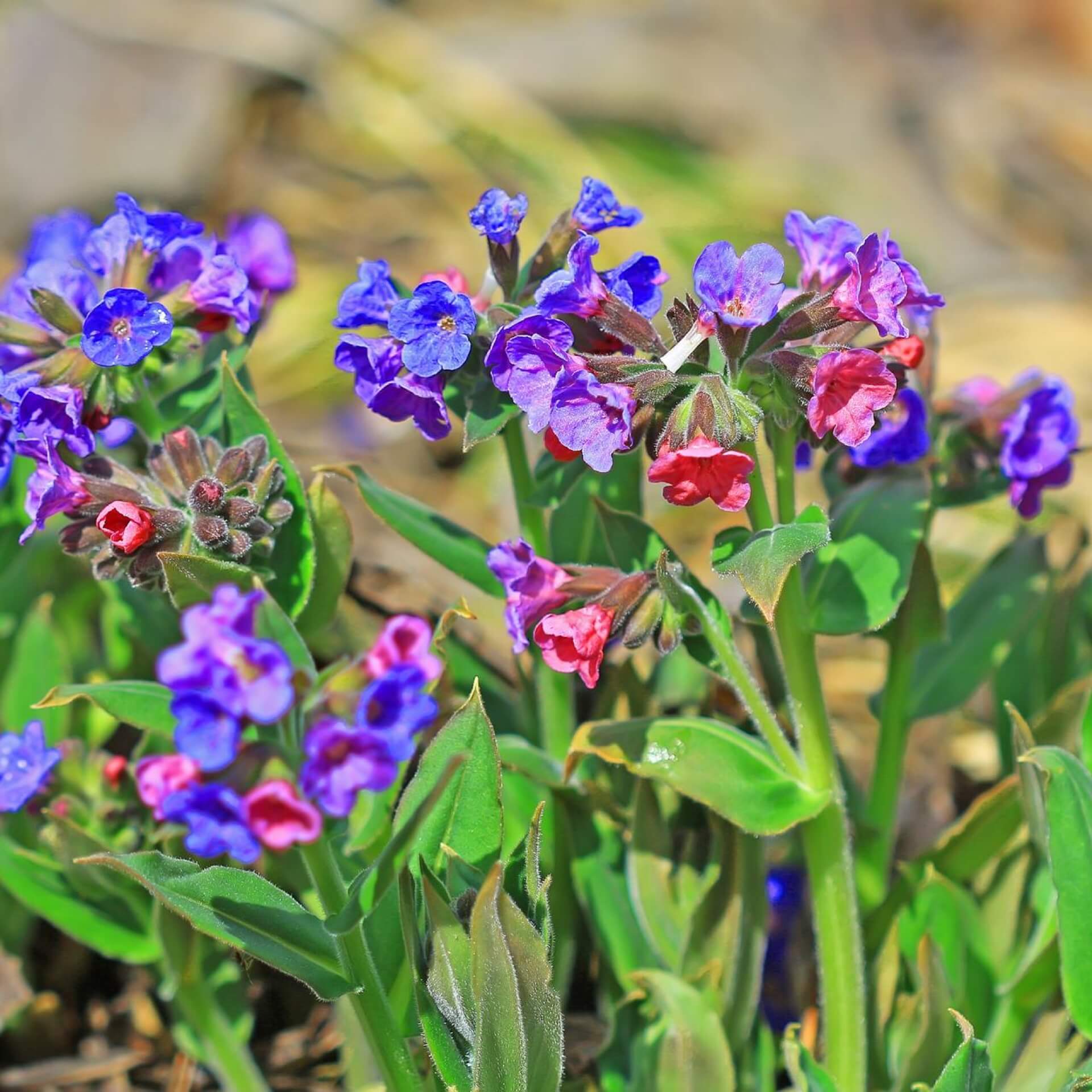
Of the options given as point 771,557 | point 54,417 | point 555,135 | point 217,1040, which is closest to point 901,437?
point 771,557

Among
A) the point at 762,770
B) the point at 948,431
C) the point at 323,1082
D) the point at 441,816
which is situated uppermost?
the point at 948,431

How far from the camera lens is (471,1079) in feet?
5.19

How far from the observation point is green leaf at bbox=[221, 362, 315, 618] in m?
1.86

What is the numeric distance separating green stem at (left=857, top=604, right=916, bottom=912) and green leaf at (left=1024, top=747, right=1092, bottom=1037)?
1.19ft

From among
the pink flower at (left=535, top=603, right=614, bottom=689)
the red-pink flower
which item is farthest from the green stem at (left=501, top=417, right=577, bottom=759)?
the red-pink flower

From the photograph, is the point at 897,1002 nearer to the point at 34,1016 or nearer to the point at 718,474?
the point at 718,474

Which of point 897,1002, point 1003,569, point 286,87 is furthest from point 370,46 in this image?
point 897,1002

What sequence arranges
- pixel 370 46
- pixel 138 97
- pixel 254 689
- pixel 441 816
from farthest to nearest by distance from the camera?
pixel 370 46, pixel 138 97, pixel 441 816, pixel 254 689

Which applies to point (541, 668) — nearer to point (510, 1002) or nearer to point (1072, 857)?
point (510, 1002)

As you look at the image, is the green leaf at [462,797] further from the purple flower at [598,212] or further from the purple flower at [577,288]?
the purple flower at [598,212]

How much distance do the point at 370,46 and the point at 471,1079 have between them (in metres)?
6.61

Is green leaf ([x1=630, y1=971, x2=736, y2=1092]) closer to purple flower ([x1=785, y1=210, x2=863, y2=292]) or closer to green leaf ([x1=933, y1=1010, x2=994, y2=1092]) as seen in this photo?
green leaf ([x1=933, y1=1010, x2=994, y2=1092])

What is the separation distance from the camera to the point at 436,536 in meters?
1.93

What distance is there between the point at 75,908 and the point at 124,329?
0.99 m
